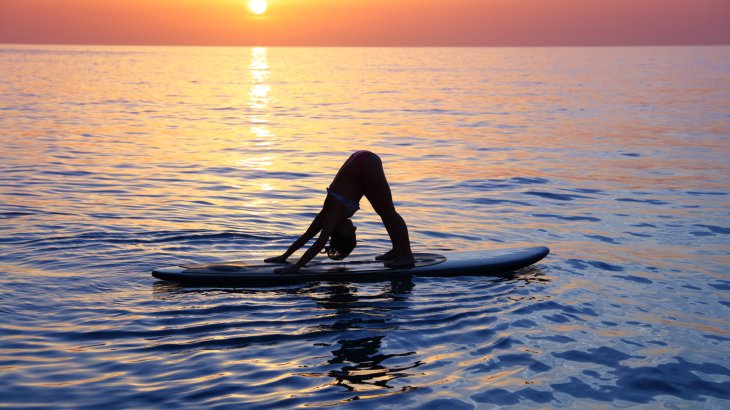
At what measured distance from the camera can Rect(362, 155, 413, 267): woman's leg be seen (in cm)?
1045

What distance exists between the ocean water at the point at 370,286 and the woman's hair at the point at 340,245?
0.48 meters

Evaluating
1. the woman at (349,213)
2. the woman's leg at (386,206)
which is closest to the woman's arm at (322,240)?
the woman at (349,213)

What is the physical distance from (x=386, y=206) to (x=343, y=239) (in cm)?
74

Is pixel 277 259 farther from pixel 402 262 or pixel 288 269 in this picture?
pixel 402 262

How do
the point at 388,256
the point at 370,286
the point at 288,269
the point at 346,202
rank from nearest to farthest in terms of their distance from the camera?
the point at 346,202 < the point at 288,269 < the point at 370,286 < the point at 388,256

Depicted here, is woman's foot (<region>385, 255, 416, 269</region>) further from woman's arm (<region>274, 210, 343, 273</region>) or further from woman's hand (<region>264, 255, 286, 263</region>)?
woman's hand (<region>264, 255, 286, 263</region>)

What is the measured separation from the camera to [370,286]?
10.5 meters

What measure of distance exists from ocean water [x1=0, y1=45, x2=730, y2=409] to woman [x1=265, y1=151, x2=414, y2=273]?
463mm

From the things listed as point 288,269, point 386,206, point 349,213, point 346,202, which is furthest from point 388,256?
point 288,269

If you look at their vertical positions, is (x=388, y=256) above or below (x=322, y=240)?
below

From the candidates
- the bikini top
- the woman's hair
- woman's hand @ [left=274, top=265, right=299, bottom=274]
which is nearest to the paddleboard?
woman's hand @ [left=274, top=265, right=299, bottom=274]

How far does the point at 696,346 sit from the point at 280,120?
31.3m

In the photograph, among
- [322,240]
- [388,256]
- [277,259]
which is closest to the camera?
[322,240]

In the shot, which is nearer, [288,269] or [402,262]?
[288,269]
